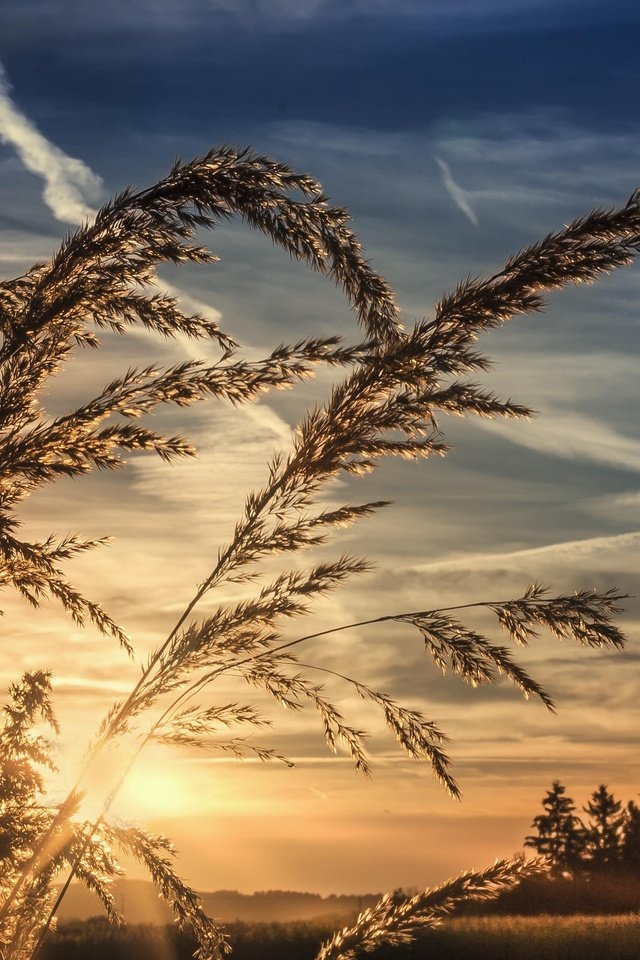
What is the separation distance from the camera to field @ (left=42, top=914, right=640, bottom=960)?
2586cm

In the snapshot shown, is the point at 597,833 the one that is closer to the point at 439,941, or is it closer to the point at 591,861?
the point at 591,861

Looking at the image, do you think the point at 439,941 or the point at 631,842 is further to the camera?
the point at 631,842

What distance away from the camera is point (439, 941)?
2753 centimetres

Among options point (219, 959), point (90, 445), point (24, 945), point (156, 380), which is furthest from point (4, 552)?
point (219, 959)

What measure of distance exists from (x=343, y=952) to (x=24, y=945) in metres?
0.87

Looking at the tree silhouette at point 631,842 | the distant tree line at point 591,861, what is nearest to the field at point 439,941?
the distant tree line at point 591,861

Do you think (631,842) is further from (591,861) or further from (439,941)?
(439,941)

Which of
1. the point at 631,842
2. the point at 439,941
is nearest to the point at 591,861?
the point at 631,842

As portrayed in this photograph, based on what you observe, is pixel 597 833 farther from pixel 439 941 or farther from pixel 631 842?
pixel 439 941

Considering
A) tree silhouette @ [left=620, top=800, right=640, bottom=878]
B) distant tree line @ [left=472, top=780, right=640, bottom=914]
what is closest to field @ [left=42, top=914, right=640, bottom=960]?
distant tree line @ [left=472, top=780, right=640, bottom=914]

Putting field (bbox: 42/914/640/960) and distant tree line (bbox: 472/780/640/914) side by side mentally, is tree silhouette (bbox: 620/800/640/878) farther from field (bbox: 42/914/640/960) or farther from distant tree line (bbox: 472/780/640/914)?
field (bbox: 42/914/640/960)

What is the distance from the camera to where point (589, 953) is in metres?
25.4

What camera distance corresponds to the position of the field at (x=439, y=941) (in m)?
25.9

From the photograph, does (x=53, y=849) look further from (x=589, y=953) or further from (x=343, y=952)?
(x=589, y=953)
